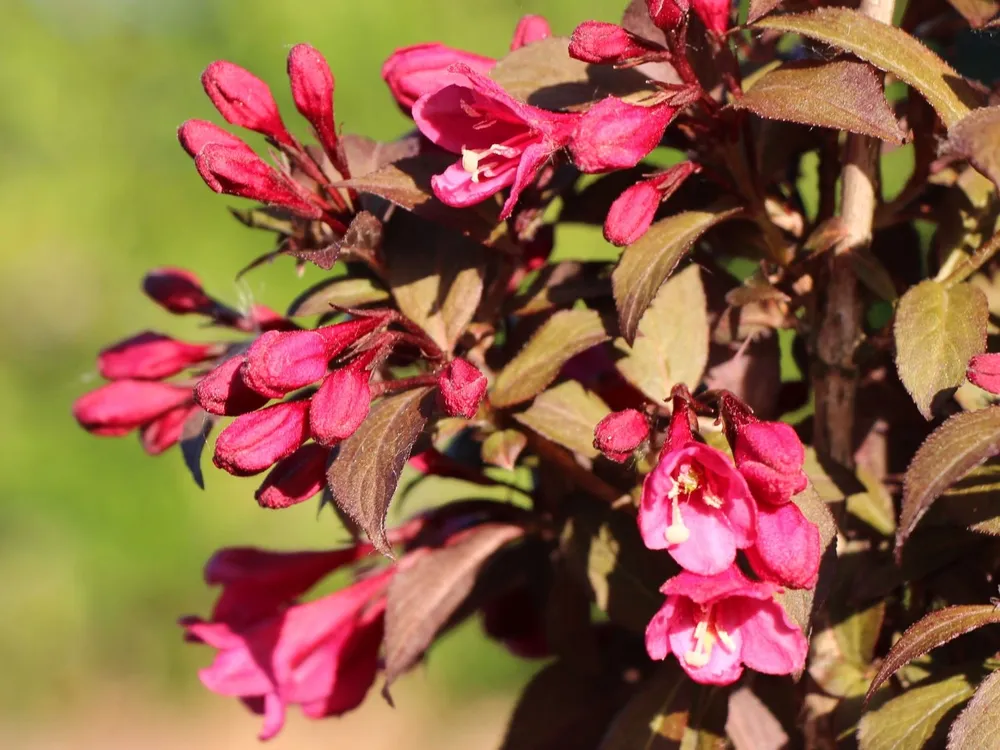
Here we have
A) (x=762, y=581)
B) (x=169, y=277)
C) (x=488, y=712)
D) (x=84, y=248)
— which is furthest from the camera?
(x=84, y=248)

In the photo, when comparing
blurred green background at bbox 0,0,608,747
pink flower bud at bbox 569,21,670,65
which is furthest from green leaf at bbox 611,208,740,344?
blurred green background at bbox 0,0,608,747

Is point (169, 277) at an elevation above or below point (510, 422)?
above

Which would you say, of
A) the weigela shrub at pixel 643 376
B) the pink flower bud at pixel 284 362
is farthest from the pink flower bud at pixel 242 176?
the pink flower bud at pixel 284 362

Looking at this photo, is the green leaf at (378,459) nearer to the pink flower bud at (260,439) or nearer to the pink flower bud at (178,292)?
the pink flower bud at (260,439)

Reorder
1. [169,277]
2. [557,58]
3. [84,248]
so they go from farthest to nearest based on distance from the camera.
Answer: [84,248] → [169,277] → [557,58]

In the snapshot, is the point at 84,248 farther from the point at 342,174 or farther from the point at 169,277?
the point at 342,174

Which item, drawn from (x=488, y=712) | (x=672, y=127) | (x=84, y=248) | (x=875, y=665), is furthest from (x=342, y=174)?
(x=84, y=248)

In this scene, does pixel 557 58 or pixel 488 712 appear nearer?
pixel 557 58

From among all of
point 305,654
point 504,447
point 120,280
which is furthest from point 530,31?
point 120,280

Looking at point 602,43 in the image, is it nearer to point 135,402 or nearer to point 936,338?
point 936,338
